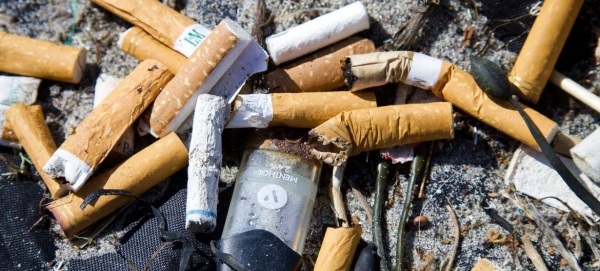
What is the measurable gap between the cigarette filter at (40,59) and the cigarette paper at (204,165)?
587mm

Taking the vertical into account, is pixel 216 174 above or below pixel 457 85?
below

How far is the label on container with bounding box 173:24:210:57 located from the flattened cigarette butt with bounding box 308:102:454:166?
52 centimetres

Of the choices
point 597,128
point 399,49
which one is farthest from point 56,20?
point 597,128

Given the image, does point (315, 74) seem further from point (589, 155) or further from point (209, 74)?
point (589, 155)

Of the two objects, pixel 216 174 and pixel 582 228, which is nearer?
pixel 216 174

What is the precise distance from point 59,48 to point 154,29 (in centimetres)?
36

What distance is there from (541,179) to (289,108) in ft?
2.89

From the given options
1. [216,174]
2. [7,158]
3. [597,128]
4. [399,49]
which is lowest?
[7,158]

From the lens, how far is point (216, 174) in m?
1.89

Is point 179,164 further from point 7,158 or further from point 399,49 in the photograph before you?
point 399,49

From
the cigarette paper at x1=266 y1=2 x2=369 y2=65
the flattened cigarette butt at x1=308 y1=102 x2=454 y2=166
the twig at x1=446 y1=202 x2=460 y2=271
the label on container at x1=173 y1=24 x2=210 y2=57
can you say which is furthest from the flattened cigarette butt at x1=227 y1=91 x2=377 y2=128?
the twig at x1=446 y1=202 x2=460 y2=271

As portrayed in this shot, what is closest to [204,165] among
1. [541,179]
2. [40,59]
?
[40,59]

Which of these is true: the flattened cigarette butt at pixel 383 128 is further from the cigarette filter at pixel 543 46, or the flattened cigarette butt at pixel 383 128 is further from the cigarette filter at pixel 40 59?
the cigarette filter at pixel 40 59

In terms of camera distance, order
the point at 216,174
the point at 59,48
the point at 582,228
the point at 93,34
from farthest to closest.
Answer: the point at 93,34 → the point at 59,48 → the point at 582,228 → the point at 216,174
